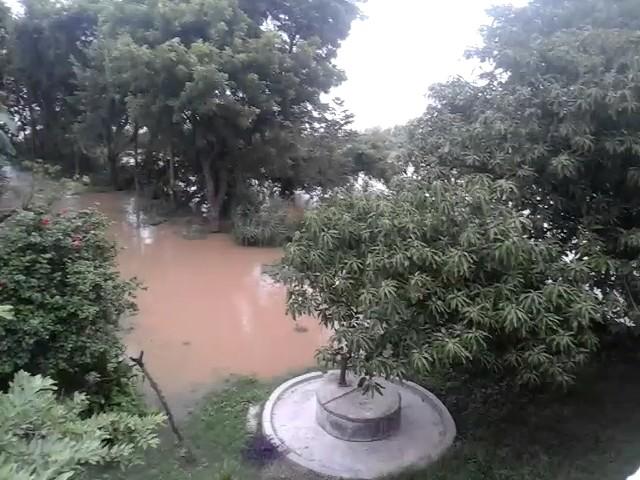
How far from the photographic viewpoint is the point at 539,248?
11.7 ft

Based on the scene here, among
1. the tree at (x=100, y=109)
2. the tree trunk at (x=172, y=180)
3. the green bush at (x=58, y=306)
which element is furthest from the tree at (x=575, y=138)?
the tree trunk at (x=172, y=180)

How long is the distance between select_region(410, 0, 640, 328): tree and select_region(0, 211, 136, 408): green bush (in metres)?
3.06

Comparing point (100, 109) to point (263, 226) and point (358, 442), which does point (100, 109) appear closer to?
point (263, 226)

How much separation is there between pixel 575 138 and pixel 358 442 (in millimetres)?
2875

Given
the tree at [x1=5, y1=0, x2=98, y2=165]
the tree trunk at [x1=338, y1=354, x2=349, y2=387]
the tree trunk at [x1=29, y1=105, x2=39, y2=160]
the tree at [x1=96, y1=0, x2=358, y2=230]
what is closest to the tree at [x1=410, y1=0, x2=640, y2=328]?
the tree trunk at [x1=338, y1=354, x2=349, y2=387]

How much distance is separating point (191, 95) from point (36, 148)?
30.0 ft

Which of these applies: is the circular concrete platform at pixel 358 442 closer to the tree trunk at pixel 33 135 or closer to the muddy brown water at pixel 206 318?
the muddy brown water at pixel 206 318

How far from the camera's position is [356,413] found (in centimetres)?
459

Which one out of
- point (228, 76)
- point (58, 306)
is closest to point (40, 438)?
point (58, 306)

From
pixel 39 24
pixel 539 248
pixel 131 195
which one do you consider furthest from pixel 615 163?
pixel 39 24

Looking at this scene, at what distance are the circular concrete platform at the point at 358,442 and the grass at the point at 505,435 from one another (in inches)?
5.6

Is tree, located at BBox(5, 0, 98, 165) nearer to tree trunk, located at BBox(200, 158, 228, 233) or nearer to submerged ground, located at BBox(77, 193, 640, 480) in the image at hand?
tree trunk, located at BBox(200, 158, 228, 233)

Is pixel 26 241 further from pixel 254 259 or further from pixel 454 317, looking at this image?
pixel 254 259

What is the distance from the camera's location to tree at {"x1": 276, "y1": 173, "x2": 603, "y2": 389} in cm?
341
